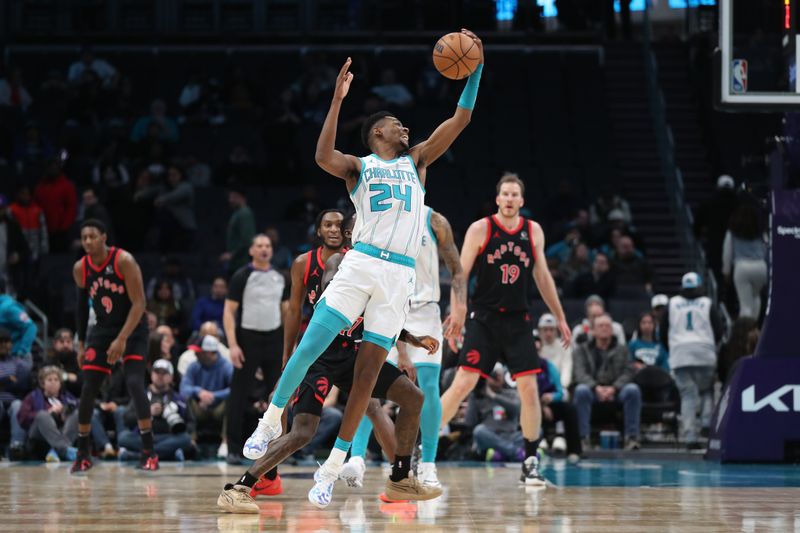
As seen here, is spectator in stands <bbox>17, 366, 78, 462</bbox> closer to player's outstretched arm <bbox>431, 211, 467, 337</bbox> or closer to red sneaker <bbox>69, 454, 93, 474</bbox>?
red sneaker <bbox>69, 454, 93, 474</bbox>

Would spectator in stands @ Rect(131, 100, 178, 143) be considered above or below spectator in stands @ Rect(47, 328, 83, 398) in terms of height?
above

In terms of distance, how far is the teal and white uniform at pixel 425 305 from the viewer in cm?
945

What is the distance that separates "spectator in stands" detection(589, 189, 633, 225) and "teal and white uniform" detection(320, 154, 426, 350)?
39.0 feet

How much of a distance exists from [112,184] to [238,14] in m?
7.19

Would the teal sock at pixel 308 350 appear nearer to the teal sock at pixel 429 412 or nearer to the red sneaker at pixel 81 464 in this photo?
the teal sock at pixel 429 412

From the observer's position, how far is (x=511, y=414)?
13.3 metres

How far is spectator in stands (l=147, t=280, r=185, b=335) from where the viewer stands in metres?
15.6

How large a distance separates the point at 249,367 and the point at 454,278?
12.5 feet

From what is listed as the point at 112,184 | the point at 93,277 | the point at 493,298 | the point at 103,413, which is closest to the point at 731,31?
the point at 493,298

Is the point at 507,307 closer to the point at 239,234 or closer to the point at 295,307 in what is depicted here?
the point at 295,307

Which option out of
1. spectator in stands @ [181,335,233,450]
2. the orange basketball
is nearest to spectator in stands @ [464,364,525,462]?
spectator in stands @ [181,335,233,450]

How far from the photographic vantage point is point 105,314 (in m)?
11.3

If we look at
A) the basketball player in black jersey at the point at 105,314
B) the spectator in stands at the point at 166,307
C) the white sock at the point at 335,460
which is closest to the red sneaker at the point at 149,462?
the basketball player in black jersey at the point at 105,314

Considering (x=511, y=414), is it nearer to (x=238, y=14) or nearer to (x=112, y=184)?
(x=112, y=184)
